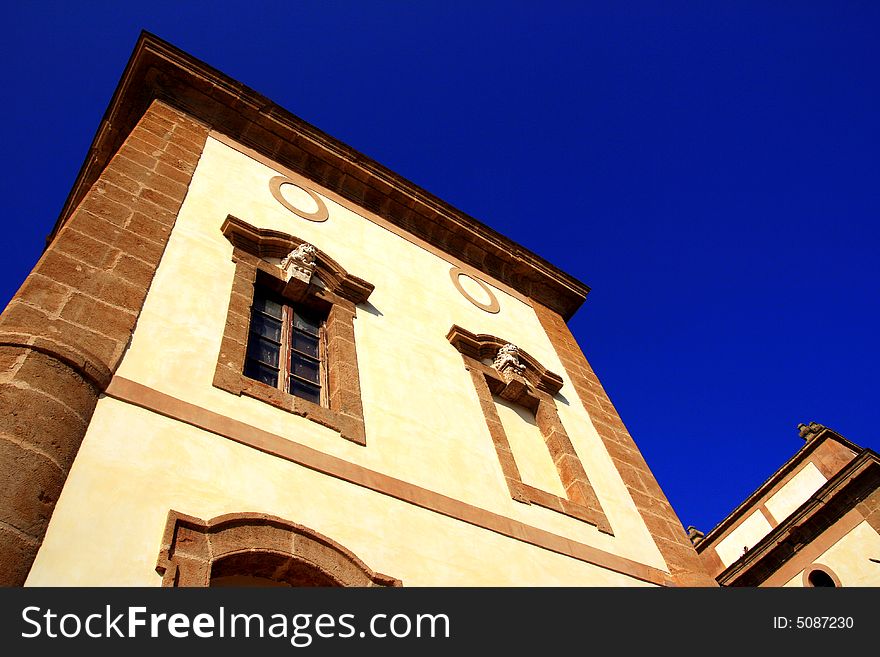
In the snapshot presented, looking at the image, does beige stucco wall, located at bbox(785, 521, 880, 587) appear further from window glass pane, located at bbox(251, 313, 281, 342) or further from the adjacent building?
window glass pane, located at bbox(251, 313, 281, 342)

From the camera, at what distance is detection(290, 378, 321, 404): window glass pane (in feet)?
21.8

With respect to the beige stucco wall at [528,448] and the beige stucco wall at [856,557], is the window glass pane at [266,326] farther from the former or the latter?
the beige stucco wall at [856,557]

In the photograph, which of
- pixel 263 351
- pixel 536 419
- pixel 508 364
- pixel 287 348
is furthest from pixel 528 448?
pixel 263 351

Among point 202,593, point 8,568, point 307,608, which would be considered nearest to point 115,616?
point 202,593

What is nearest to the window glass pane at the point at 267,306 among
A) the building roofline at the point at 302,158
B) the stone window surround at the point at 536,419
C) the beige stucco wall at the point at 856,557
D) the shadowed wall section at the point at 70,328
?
the shadowed wall section at the point at 70,328

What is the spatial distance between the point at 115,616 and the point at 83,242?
139 inches

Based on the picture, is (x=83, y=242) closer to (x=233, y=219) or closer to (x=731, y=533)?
(x=233, y=219)

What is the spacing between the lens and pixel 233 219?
25.2 ft

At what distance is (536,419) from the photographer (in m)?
9.11

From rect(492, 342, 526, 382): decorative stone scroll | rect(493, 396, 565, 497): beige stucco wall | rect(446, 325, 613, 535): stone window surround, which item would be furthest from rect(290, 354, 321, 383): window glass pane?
rect(492, 342, 526, 382): decorative stone scroll

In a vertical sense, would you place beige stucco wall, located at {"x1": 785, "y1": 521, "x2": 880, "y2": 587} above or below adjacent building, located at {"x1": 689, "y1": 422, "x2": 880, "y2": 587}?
below

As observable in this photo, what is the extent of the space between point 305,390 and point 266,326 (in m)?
0.89

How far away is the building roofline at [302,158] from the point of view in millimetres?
9398

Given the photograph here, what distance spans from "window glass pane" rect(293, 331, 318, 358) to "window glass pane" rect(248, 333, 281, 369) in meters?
0.28
